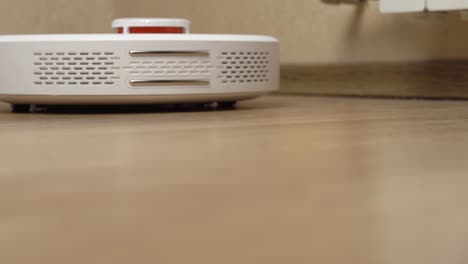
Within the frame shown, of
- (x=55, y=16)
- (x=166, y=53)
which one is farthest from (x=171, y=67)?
(x=55, y=16)

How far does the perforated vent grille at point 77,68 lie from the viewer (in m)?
0.93

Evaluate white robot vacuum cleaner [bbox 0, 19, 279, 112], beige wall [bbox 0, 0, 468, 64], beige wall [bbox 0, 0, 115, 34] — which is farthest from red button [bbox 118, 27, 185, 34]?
beige wall [bbox 0, 0, 115, 34]

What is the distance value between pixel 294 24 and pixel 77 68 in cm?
67

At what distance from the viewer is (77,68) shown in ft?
3.06

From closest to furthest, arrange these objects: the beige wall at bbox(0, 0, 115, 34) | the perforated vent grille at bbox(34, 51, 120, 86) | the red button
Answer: the perforated vent grille at bbox(34, 51, 120, 86), the red button, the beige wall at bbox(0, 0, 115, 34)

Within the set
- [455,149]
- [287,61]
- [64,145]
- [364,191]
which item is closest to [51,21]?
[287,61]

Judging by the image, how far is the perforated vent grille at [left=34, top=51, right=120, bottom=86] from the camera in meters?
0.93

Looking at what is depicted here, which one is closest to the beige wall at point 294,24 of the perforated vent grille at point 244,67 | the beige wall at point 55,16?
the beige wall at point 55,16

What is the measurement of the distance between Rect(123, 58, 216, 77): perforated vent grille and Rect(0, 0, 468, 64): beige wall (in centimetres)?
46

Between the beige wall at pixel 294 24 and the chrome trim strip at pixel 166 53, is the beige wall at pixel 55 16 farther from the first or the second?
the chrome trim strip at pixel 166 53

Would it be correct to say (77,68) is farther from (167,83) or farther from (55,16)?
(55,16)

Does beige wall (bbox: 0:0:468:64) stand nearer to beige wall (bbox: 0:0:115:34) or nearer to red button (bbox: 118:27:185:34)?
beige wall (bbox: 0:0:115:34)

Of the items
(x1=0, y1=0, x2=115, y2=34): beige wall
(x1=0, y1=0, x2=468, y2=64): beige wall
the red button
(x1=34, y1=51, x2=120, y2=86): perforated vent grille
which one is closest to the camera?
→ (x1=34, y1=51, x2=120, y2=86): perforated vent grille

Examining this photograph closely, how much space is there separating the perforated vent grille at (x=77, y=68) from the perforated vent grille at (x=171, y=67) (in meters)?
0.02
